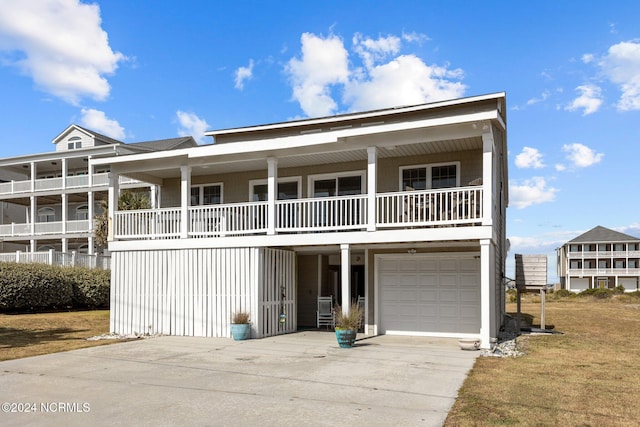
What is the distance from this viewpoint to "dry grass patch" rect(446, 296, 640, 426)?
21.6 feet

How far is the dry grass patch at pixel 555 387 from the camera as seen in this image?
659 centimetres

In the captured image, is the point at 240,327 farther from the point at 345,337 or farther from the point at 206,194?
the point at 206,194

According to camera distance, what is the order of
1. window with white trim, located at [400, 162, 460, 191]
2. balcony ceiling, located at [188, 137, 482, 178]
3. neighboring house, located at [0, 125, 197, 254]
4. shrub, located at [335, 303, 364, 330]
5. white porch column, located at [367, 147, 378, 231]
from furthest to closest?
neighboring house, located at [0, 125, 197, 254], window with white trim, located at [400, 162, 460, 191], balcony ceiling, located at [188, 137, 482, 178], white porch column, located at [367, 147, 378, 231], shrub, located at [335, 303, 364, 330]

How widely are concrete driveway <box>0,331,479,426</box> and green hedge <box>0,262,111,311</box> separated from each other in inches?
374

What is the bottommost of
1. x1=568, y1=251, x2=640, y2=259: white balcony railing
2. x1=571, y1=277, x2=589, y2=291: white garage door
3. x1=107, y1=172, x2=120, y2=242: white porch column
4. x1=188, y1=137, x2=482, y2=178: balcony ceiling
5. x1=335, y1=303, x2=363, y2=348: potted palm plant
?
x1=571, y1=277, x2=589, y2=291: white garage door

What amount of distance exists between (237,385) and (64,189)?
30.8 metres

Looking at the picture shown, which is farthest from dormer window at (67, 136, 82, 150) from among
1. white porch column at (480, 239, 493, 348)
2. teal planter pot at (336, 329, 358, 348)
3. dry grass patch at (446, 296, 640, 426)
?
dry grass patch at (446, 296, 640, 426)

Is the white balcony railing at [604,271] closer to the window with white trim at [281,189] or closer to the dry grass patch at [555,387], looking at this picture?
the dry grass patch at [555,387]

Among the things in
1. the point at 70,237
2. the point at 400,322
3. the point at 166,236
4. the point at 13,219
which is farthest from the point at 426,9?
the point at 13,219

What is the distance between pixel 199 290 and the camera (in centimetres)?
1544

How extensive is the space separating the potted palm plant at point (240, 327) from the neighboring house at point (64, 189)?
19893 mm

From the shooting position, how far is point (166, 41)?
60.3 feet

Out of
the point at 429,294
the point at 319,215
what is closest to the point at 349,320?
the point at 429,294

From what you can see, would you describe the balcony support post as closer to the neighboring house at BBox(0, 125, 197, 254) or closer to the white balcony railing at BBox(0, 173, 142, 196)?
the neighboring house at BBox(0, 125, 197, 254)
